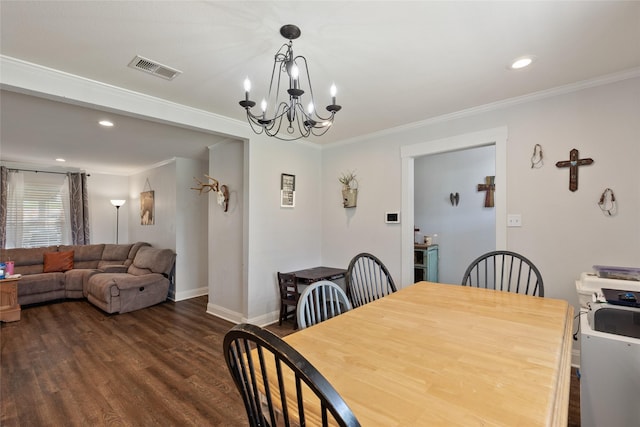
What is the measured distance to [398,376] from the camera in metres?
0.92

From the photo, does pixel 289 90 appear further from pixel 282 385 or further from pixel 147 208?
pixel 147 208

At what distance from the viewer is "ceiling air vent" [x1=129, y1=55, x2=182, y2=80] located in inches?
80.2

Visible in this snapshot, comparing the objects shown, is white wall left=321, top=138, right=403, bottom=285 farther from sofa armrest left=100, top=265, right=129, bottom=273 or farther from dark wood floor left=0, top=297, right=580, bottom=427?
sofa armrest left=100, top=265, right=129, bottom=273

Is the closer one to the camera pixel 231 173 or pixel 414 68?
pixel 414 68

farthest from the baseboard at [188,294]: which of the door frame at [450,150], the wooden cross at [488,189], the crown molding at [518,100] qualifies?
the wooden cross at [488,189]

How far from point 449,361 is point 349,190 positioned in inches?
119

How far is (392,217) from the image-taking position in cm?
355

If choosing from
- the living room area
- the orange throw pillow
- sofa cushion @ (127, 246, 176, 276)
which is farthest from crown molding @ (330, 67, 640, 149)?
the orange throw pillow

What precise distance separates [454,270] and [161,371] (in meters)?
4.12

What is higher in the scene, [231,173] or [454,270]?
[231,173]

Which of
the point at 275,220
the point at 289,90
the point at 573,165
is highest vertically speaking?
the point at 289,90

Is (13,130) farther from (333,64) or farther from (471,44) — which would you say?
(471,44)

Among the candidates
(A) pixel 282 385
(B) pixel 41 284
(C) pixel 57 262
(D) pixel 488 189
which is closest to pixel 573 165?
(D) pixel 488 189

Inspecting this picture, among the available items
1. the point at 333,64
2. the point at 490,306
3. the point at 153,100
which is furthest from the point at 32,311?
the point at 490,306
